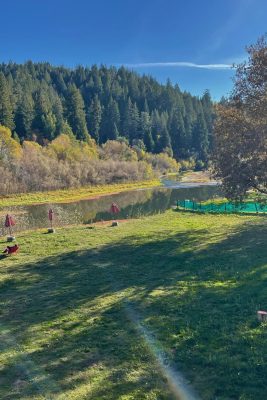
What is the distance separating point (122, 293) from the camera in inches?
551

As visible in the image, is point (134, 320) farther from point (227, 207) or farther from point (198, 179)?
point (198, 179)

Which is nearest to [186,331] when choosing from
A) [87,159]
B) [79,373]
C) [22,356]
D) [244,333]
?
[244,333]

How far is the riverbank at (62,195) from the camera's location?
6840 centimetres

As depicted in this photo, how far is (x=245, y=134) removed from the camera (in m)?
24.6

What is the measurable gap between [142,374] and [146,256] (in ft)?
36.0

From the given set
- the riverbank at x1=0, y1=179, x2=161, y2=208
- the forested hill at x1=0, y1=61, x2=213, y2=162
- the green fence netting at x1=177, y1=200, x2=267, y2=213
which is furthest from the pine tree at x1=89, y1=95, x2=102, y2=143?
the green fence netting at x1=177, y1=200, x2=267, y2=213

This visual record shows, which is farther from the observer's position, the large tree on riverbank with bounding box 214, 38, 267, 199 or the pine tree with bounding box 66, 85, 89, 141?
the pine tree with bounding box 66, 85, 89, 141

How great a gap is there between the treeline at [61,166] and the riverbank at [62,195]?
265 centimetres

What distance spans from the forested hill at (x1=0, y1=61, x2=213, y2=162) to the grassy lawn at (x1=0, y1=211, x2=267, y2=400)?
95206 millimetres

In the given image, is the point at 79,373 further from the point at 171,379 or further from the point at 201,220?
the point at 201,220

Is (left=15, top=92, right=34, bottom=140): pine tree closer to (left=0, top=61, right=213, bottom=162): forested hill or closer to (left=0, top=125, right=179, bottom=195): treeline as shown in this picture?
(left=0, top=61, right=213, bottom=162): forested hill

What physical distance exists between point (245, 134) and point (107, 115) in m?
138

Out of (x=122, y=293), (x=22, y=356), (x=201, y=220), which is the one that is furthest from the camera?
(x=201, y=220)

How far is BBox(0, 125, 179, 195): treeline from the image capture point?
3098 inches
